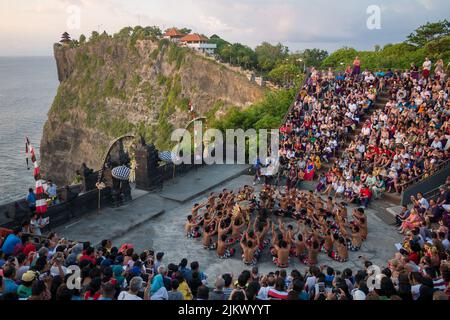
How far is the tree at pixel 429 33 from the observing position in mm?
48031

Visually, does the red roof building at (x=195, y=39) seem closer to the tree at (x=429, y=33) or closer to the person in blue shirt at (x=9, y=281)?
the tree at (x=429, y=33)

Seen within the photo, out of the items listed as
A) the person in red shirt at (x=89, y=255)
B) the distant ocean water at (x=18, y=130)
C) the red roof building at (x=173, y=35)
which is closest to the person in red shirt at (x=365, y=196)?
the person in red shirt at (x=89, y=255)

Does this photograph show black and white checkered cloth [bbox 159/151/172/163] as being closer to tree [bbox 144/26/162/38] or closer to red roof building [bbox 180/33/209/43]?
tree [bbox 144/26/162/38]

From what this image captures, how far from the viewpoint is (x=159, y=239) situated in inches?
577

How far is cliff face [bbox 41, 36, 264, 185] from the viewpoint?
204 feet

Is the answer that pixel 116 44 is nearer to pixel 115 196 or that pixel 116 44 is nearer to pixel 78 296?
pixel 115 196

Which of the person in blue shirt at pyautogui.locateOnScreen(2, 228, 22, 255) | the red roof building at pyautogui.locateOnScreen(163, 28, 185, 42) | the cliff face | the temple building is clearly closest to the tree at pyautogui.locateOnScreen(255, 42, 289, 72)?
the temple building

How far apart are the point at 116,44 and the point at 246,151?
194ft

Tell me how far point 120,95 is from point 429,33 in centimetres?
5255

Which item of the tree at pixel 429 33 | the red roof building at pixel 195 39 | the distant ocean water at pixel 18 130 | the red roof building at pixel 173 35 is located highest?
the red roof building at pixel 173 35

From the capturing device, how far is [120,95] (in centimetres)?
7531

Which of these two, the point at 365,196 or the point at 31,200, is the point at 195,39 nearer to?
the point at 365,196

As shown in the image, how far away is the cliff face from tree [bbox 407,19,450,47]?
24376 millimetres

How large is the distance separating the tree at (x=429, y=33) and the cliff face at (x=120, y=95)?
24.4 meters
